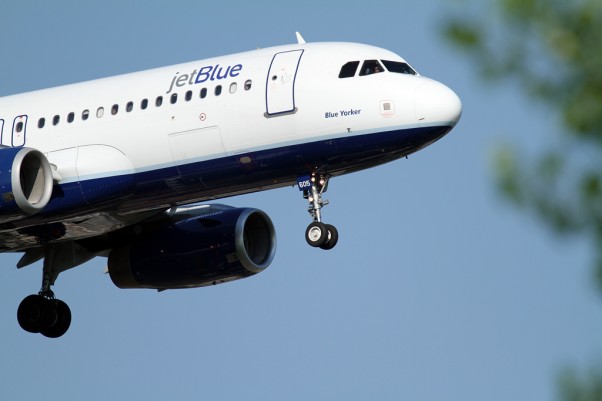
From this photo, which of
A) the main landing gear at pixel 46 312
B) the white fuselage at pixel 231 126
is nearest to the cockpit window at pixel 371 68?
the white fuselage at pixel 231 126

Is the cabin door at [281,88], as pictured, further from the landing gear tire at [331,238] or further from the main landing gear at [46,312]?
the main landing gear at [46,312]

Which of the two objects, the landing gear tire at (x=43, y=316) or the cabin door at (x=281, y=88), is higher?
the cabin door at (x=281, y=88)

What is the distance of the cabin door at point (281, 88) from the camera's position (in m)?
24.9

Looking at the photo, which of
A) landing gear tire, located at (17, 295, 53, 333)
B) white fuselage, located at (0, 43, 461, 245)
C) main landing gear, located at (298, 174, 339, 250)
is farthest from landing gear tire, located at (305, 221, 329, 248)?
landing gear tire, located at (17, 295, 53, 333)

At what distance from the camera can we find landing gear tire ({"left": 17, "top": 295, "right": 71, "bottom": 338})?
30484 millimetres

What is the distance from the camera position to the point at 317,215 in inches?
1002

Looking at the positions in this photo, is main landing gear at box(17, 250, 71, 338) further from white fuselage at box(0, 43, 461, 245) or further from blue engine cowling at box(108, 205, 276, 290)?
white fuselage at box(0, 43, 461, 245)

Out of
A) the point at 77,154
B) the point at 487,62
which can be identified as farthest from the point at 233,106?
the point at 487,62

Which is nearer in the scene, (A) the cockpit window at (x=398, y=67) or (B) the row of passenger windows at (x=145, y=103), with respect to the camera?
(A) the cockpit window at (x=398, y=67)

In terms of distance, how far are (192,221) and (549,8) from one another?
84.7 ft

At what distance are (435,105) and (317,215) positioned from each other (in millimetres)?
3706

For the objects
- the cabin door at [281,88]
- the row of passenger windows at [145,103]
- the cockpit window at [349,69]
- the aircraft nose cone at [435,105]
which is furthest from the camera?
the row of passenger windows at [145,103]

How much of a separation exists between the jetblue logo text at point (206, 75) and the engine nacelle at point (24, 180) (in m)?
3.53

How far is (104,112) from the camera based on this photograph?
87.5 feet
